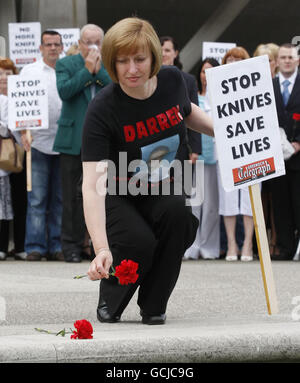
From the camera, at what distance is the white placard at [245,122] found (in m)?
5.53

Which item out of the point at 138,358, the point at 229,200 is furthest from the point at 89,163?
the point at 229,200

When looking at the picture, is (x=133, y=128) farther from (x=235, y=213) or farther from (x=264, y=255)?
(x=235, y=213)

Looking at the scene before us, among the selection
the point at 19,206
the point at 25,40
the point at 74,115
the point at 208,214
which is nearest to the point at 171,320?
the point at 74,115

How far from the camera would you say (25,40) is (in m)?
12.6

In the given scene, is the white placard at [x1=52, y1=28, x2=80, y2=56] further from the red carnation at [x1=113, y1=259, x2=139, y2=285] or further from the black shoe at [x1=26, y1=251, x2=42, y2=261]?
the red carnation at [x1=113, y1=259, x2=139, y2=285]

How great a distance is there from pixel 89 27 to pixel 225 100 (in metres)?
4.28

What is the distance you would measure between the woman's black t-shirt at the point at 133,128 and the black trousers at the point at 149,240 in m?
0.18

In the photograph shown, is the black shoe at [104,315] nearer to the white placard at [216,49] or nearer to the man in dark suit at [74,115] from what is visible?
the man in dark suit at [74,115]

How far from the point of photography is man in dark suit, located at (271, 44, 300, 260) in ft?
34.0

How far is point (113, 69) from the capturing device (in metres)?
5.00

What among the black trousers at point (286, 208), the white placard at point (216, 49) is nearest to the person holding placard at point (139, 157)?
the black trousers at point (286, 208)

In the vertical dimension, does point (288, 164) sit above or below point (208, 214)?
above

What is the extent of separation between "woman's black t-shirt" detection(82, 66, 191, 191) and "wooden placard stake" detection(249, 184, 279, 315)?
67cm

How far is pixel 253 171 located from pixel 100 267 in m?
1.51
